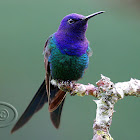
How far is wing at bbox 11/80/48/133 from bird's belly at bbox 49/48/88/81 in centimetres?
15

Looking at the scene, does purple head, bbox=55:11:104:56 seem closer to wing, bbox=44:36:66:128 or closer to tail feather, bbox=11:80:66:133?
wing, bbox=44:36:66:128

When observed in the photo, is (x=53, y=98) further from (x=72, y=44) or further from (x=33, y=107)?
(x=72, y=44)

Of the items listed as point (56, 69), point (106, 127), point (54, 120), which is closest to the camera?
point (106, 127)

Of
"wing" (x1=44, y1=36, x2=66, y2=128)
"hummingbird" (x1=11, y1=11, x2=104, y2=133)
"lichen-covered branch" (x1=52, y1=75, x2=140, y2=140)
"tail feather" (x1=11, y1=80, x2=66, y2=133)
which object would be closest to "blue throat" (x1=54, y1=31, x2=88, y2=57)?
"hummingbird" (x1=11, y1=11, x2=104, y2=133)

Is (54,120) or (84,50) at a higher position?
(84,50)

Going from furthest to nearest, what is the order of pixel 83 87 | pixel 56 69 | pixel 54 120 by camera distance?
pixel 56 69
pixel 54 120
pixel 83 87

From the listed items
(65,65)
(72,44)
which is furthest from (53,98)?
(72,44)

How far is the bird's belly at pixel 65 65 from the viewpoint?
1620 millimetres

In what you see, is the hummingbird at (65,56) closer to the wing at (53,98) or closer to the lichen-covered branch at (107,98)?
the wing at (53,98)

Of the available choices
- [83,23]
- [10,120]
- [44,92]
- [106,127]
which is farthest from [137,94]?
[44,92]

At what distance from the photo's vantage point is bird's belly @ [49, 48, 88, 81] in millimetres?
1620

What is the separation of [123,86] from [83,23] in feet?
2.34

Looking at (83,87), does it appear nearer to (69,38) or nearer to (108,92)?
(108,92)

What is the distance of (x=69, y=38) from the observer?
1630 mm
